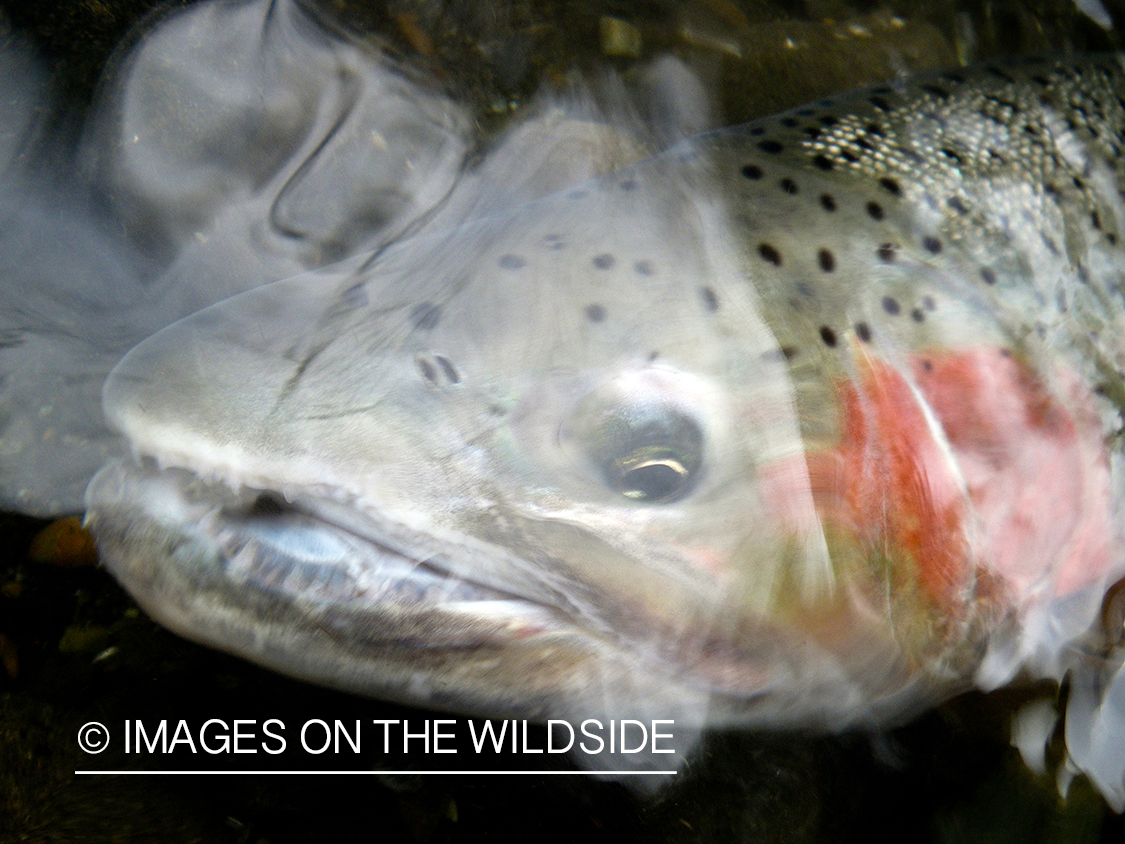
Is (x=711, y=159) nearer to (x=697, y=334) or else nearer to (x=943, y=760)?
(x=697, y=334)

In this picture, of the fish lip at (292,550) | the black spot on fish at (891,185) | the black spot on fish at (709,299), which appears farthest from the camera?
the black spot on fish at (891,185)

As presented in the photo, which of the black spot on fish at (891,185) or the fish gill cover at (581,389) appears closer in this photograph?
the fish gill cover at (581,389)

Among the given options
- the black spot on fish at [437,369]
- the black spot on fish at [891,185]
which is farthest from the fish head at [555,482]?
the black spot on fish at [891,185]

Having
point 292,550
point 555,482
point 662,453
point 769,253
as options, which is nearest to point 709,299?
point 769,253

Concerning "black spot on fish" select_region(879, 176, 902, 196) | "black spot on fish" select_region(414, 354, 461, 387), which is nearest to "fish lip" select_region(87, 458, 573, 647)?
"black spot on fish" select_region(414, 354, 461, 387)

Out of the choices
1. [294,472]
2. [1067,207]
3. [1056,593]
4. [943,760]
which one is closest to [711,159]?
[1067,207]

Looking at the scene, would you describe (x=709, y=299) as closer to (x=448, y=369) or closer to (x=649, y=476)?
(x=649, y=476)

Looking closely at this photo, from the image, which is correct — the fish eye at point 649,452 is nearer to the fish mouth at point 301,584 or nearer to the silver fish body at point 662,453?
the silver fish body at point 662,453
